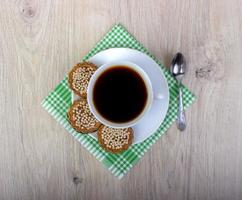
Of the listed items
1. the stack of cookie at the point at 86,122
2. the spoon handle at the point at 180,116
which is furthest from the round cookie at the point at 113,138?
the spoon handle at the point at 180,116

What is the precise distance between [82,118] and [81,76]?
86mm

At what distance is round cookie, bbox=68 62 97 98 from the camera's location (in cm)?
69

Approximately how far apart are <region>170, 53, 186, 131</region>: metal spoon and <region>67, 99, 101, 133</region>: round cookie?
0.17 meters

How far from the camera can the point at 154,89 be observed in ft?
2.29

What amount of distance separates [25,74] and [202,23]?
402 millimetres

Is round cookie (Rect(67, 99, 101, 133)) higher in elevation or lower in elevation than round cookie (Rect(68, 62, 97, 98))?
lower

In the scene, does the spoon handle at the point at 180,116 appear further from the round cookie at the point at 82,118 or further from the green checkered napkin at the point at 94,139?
the round cookie at the point at 82,118

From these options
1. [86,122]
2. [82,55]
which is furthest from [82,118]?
[82,55]

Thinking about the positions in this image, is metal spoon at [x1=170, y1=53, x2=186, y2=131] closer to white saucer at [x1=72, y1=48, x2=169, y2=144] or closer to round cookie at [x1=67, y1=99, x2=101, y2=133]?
white saucer at [x1=72, y1=48, x2=169, y2=144]

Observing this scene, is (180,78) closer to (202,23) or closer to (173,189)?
(202,23)

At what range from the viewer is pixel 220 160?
749mm

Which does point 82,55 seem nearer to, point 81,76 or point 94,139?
point 81,76

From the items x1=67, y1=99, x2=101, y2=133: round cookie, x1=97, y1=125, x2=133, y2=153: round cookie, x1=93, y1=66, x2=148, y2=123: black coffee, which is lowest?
x1=97, y1=125, x2=133, y2=153: round cookie

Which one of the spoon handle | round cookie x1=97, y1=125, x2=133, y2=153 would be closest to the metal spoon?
the spoon handle
